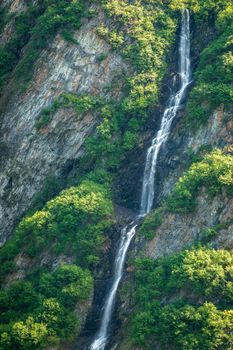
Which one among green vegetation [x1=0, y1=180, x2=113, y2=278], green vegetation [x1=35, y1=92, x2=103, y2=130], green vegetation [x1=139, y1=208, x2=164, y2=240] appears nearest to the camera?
green vegetation [x1=139, y1=208, x2=164, y2=240]

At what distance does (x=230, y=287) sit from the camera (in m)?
25.1

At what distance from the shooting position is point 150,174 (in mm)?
33281

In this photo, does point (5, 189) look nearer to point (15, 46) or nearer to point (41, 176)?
point (41, 176)

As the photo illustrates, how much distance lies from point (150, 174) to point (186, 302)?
32.1 feet

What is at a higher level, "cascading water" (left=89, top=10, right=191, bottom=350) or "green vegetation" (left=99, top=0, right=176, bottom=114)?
"green vegetation" (left=99, top=0, right=176, bottom=114)

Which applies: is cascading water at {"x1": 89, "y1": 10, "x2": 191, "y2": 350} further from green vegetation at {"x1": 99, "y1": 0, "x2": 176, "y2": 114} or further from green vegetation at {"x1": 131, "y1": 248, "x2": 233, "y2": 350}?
green vegetation at {"x1": 131, "y1": 248, "x2": 233, "y2": 350}

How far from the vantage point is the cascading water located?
1104 inches

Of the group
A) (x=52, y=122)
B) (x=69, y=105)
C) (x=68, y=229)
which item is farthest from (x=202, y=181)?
(x=52, y=122)

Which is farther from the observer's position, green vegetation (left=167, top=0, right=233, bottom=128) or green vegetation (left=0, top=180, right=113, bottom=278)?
green vegetation (left=167, top=0, right=233, bottom=128)

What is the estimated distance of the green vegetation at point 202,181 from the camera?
28.0 meters

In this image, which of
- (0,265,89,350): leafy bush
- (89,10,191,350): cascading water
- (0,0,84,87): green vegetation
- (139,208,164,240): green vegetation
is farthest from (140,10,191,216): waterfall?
(0,0,84,87): green vegetation

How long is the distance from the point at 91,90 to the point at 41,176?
6.63 metres

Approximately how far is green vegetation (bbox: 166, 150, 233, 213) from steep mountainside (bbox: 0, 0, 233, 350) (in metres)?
0.07

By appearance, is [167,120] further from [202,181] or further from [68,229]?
[68,229]
